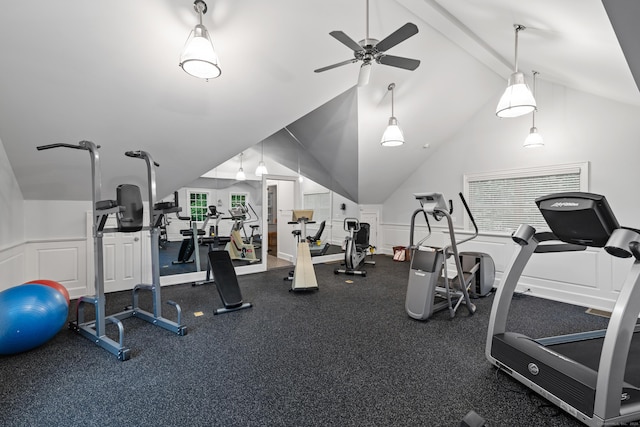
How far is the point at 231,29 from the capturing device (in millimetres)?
2910

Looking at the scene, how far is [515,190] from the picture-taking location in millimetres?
→ 5258

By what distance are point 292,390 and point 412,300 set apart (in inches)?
74.2

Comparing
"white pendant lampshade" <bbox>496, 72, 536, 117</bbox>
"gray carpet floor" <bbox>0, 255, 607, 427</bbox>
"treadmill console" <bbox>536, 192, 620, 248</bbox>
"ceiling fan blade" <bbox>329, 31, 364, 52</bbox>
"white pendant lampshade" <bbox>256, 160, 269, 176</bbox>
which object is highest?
"ceiling fan blade" <bbox>329, 31, 364, 52</bbox>

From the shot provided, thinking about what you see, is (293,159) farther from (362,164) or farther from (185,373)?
(185,373)

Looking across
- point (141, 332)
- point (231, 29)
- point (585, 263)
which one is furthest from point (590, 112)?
point (141, 332)

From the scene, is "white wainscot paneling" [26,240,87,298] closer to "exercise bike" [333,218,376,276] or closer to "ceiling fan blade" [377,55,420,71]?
"exercise bike" [333,218,376,276]

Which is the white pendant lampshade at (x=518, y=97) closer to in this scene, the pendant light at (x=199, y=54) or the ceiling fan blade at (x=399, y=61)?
the ceiling fan blade at (x=399, y=61)

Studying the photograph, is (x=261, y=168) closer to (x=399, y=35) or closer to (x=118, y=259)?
(x=118, y=259)

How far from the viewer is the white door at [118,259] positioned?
4.35m

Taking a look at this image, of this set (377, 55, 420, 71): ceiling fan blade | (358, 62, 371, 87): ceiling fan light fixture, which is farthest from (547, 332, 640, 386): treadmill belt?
(358, 62, 371, 87): ceiling fan light fixture

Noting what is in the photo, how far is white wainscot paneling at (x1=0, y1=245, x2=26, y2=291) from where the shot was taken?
10.6ft

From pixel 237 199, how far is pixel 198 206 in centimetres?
75

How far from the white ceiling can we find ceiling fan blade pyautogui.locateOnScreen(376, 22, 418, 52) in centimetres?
88

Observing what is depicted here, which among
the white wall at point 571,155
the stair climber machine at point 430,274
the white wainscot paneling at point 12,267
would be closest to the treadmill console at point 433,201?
the stair climber machine at point 430,274
